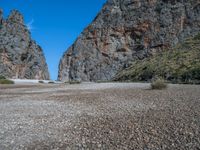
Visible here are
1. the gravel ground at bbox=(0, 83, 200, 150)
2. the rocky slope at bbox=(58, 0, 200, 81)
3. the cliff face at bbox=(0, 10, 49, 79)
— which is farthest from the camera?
the cliff face at bbox=(0, 10, 49, 79)

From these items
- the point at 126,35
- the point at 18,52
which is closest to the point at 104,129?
the point at 126,35

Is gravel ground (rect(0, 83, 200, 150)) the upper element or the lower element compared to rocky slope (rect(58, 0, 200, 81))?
lower

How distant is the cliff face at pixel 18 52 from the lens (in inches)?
3314

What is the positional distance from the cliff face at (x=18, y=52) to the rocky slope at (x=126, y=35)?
18.4m

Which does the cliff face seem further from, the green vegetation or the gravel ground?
the gravel ground

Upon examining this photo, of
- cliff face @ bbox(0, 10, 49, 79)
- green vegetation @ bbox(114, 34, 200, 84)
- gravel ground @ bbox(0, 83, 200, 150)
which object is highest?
cliff face @ bbox(0, 10, 49, 79)

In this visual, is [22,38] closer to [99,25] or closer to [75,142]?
[99,25]

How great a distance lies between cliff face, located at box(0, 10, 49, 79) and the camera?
8419 centimetres

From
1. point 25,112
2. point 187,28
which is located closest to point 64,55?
point 187,28

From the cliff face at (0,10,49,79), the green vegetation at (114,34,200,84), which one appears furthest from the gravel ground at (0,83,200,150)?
the cliff face at (0,10,49,79)

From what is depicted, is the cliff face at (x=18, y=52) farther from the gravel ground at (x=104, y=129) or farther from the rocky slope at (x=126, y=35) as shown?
the gravel ground at (x=104, y=129)

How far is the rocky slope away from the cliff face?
18.4 metres

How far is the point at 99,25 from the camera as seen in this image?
7400cm

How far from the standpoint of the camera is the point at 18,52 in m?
88.1
